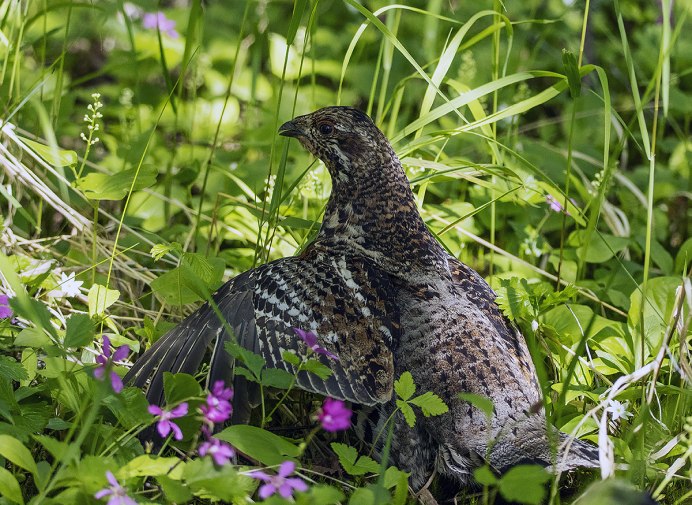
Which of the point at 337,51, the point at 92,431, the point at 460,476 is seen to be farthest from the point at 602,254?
the point at 337,51

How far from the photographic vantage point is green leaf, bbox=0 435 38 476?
2580 millimetres

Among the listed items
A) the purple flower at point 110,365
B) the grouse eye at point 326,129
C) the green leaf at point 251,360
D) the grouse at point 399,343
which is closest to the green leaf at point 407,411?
the grouse at point 399,343

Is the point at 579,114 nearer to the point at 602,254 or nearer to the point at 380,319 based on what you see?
the point at 602,254

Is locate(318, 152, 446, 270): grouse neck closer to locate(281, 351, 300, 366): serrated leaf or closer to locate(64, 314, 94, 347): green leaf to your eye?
locate(281, 351, 300, 366): serrated leaf

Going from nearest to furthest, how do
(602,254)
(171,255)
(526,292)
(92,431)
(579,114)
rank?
(92,431)
(526,292)
(171,255)
(602,254)
(579,114)

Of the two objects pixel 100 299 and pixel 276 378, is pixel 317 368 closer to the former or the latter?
pixel 276 378

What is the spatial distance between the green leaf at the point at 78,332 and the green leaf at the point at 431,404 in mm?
1085

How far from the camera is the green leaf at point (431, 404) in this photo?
2988 millimetres

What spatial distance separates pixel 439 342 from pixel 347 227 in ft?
2.38

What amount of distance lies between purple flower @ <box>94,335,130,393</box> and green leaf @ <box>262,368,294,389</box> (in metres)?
0.45

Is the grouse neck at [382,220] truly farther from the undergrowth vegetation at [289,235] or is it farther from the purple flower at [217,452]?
the purple flower at [217,452]

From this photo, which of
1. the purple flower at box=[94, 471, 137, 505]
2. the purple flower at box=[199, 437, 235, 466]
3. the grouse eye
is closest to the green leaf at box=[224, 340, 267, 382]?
the purple flower at box=[199, 437, 235, 466]

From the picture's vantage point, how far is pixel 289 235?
4559mm

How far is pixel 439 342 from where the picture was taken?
3.33 meters
